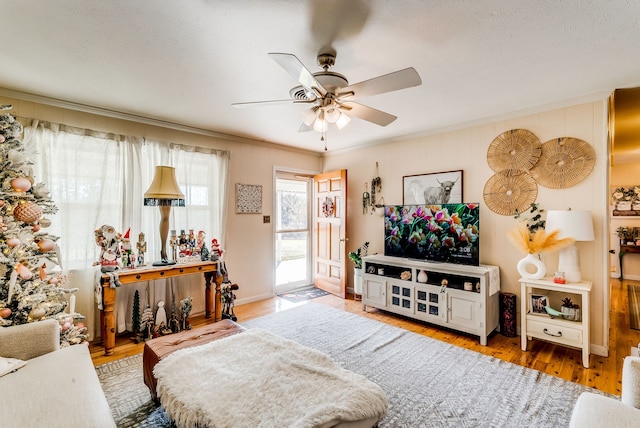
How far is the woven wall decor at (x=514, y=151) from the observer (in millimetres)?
3041

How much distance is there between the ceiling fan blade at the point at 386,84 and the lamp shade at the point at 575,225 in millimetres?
2050

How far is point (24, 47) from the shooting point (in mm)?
1927

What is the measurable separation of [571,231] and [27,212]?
436 cm

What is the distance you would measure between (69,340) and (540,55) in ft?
13.4

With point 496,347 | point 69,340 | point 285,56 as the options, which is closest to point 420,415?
point 496,347

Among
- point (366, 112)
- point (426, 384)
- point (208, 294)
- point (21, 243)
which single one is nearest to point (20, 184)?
point (21, 243)

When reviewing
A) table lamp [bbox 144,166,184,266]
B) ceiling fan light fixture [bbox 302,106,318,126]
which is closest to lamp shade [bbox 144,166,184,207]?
table lamp [bbox 144,166,184,266]

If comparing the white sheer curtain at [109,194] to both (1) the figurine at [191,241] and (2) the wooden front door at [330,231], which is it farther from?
→ (2) the wooden front door at [330,231]

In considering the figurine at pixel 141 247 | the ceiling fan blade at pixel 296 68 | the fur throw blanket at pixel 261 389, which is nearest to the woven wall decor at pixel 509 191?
the ceiling fan blade at pixel 296 68

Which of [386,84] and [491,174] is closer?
[386,84]

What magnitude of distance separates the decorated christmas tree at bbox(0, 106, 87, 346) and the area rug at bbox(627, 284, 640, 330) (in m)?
5.86

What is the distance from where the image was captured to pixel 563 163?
289 centimetres

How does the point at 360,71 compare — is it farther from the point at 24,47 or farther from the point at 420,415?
the point at 420,415

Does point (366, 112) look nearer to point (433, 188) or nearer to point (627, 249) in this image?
point (433, 188)
